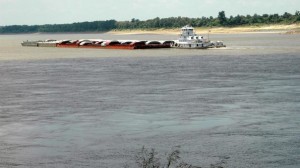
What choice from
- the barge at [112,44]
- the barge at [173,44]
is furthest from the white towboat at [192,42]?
the barge at [112,44]

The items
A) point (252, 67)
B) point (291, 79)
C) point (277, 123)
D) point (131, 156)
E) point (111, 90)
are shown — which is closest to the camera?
point (131, 156)

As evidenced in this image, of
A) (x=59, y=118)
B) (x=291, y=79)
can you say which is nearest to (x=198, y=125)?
(x=59, y=118)

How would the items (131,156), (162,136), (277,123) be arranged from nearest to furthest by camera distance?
(131,156) < (162,136) < (277,123)

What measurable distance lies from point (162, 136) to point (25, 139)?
7353 mm

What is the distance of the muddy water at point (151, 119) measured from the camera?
28.7m

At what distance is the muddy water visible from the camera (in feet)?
94.2

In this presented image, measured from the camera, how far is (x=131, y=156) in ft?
93.7

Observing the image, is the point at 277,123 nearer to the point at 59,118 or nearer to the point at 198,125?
the point at 198,125

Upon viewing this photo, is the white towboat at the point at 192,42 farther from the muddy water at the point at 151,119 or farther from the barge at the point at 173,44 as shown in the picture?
the muddy water at the point at 151,119

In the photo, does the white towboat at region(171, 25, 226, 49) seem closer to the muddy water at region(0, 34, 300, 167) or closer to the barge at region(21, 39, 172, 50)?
the barge at region(21, 39, 172, 50)

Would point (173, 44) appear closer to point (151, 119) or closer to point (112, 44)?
point (112, 44)

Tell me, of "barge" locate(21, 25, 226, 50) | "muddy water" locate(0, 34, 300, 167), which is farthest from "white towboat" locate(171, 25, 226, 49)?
"muddy water" locate(0, 34, 300, 167)

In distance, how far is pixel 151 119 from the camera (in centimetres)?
3816

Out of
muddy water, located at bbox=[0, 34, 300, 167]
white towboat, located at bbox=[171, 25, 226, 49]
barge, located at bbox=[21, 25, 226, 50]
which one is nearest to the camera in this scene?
muddy water, located at bbox=[0, 34, 300, 167]
